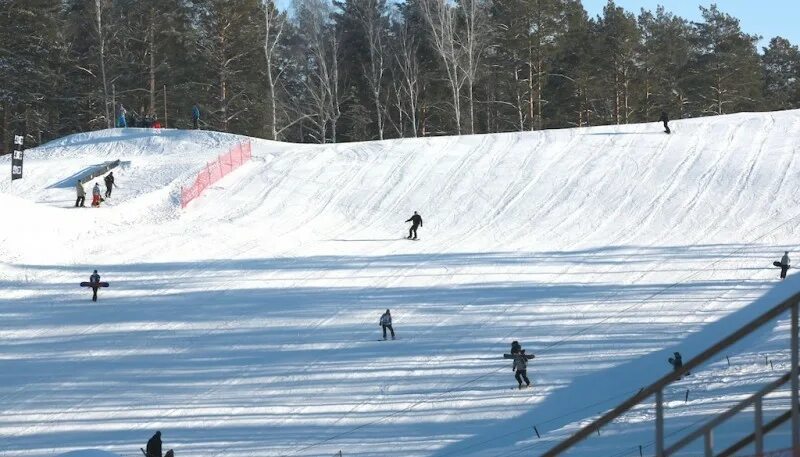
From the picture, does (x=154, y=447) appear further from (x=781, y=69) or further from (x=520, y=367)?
(x=781, y=69)

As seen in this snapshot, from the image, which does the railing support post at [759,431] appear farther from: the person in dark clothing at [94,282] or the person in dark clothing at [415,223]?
the person in dark clothing at [415,223]

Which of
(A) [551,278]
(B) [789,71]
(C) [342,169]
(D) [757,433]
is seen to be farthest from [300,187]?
(B) [789,71]

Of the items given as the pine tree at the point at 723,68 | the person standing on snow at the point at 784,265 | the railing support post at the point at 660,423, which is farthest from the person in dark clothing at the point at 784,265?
the pine tree at the point at 723,68

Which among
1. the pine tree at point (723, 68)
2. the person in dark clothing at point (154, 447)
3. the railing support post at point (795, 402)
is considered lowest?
the person in dark clothing at point (154, 447)

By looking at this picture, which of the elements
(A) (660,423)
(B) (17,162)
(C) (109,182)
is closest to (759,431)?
(A) (660,423)

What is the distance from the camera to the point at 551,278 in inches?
1072

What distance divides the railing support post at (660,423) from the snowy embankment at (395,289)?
165mm

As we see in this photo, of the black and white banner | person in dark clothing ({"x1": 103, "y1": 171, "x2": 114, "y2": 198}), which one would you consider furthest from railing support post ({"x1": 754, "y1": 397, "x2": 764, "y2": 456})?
the black and white banner

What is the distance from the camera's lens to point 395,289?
26.8 meters

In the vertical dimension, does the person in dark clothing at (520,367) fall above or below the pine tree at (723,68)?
below

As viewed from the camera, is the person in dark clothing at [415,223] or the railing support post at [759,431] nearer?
the railing support post at [759,431]

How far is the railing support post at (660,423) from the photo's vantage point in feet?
17.5

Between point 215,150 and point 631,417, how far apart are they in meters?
32.3

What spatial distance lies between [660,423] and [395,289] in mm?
21486
